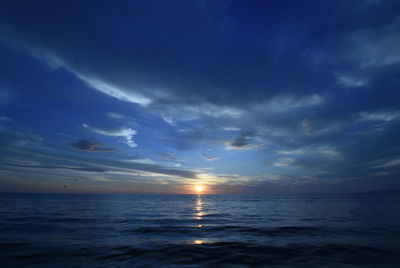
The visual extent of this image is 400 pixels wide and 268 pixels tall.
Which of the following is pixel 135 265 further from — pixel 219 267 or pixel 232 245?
pixel 232 245

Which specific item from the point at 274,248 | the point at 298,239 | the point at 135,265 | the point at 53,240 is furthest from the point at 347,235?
the point at 53,240

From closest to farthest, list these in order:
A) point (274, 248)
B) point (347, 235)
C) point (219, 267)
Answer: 1. point (219, 267)
2. point (274, 248)
3. point (347, 235)

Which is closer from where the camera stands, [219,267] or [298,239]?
[219,267]

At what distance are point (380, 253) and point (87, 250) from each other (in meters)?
21.2

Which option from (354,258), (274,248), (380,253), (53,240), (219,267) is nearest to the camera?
(219,267)

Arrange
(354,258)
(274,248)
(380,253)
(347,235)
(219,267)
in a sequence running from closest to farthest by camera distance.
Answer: (219,267)
(354,258)
(380,253)
(274,248)
(347,235)

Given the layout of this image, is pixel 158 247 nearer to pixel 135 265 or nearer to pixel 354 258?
pixel 135 265

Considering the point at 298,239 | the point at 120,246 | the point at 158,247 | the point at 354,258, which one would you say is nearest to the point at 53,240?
the point at 120,246

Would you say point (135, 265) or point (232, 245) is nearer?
point (135, 265)

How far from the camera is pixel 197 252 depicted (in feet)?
45.6

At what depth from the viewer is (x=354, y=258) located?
41.0ft

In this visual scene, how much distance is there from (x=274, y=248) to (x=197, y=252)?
20.0ft

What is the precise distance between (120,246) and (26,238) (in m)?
10.5

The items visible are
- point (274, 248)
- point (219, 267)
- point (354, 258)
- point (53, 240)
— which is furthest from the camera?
point (53, 240)
